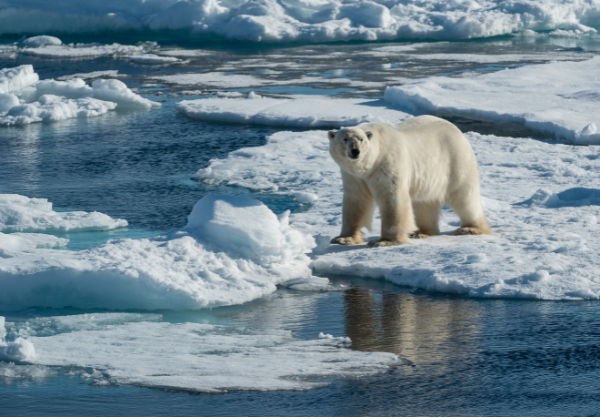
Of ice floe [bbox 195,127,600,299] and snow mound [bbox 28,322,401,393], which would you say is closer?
snow mound [bbox 28,322,401,393]

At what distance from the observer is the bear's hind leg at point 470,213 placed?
592 cm

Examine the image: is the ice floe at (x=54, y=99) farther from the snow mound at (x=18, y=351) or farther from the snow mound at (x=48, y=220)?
the snow mound at (x=18, y=351)

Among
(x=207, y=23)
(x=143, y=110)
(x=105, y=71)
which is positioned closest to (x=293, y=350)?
(x=143, y=110)

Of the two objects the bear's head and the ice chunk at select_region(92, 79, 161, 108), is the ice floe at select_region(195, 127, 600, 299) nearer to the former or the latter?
the bear's head

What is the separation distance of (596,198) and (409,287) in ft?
8.93

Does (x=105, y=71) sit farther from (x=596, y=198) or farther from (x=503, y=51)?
(x=596, y=198)

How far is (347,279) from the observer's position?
5.14 meters

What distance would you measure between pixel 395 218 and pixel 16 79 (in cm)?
1023

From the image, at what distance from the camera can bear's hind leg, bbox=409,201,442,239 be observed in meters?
5.99

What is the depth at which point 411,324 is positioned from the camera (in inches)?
170

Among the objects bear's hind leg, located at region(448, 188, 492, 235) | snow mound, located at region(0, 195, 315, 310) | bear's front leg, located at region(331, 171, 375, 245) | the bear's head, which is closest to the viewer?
snow mound, located at region(0, 195, 315, 310)

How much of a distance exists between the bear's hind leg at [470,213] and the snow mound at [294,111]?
471cm

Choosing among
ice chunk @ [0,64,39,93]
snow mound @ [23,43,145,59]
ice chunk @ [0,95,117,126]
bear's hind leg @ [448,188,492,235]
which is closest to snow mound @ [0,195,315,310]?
bear's hind leg @ [448,188,492,235]

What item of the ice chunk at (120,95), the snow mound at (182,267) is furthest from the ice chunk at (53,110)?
the snow mound at (182,267)
